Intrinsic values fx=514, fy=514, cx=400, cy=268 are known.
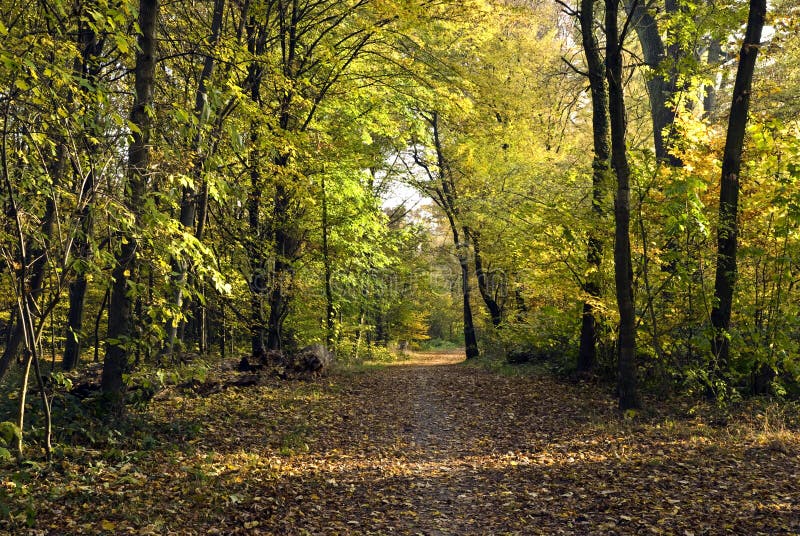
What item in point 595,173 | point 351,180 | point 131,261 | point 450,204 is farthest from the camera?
point 450,204

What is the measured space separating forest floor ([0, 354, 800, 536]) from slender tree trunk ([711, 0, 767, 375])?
4.93 ft

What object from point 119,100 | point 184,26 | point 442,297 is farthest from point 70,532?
point 442,297

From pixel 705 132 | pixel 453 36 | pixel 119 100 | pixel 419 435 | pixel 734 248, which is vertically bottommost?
pixel 419 435

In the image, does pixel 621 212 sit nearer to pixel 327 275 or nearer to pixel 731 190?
pixel 731 190

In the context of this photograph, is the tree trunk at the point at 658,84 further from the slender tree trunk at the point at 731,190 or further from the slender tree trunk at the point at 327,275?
the slender tree trunk at the point at 327,275

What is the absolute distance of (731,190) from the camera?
867 centimetres

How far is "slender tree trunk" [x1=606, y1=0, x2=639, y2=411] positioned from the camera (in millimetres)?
8664

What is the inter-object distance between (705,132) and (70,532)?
11138 mm

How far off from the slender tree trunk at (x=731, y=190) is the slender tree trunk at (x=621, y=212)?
4.51 feet

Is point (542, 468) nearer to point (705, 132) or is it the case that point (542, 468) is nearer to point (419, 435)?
point (419, 435)

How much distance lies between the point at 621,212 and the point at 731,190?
184 cm

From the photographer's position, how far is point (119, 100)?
10797 millimetres

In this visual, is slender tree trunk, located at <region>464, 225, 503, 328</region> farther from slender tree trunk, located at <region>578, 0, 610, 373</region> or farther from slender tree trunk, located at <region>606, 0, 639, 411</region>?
slender tree trunk, located at <region>606, 0, 639, 411</region>

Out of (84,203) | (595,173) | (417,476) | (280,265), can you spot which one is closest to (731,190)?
(595,173)
